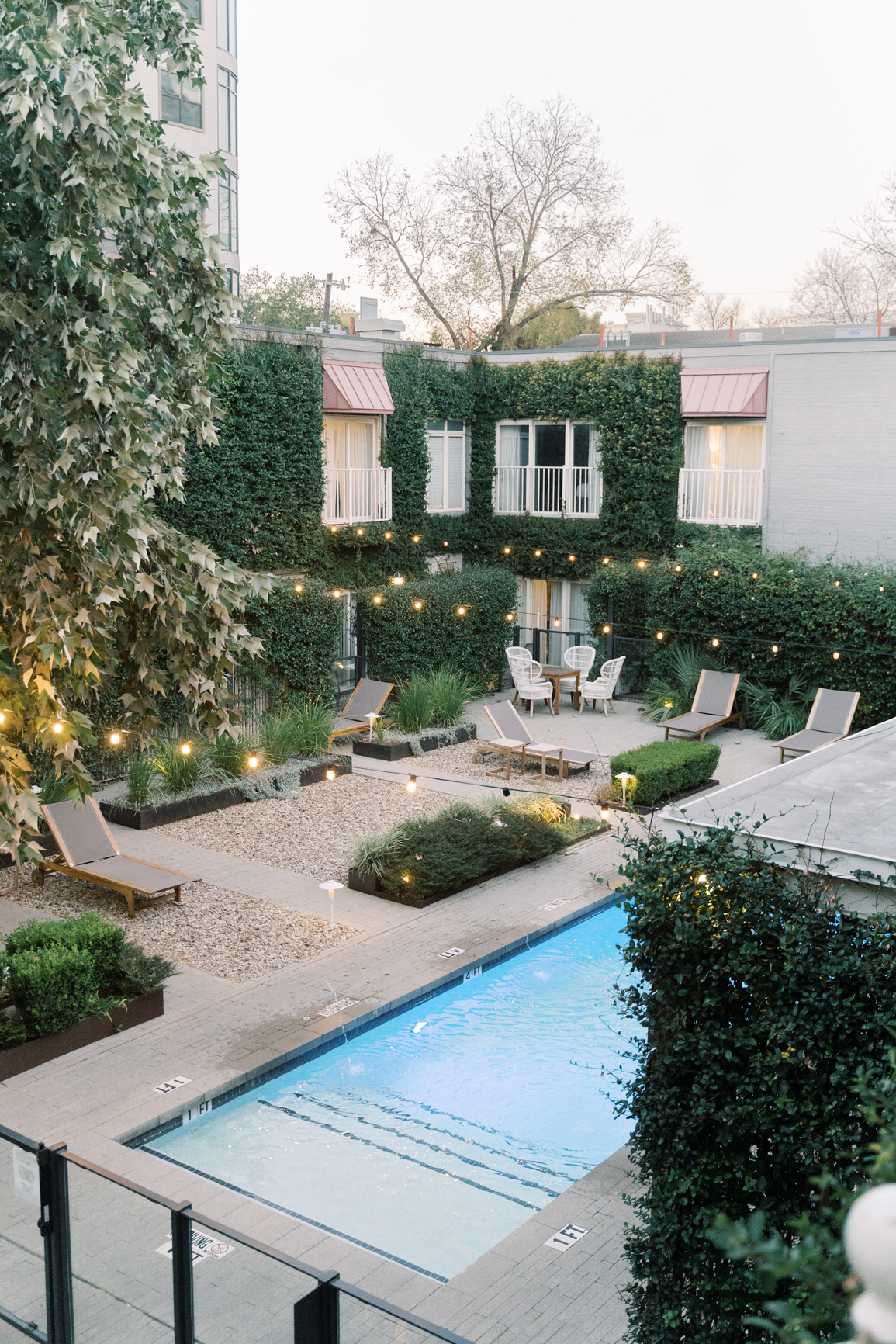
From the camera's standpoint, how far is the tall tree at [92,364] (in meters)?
5.95

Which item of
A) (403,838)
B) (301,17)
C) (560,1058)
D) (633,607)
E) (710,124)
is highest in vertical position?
(301,17)

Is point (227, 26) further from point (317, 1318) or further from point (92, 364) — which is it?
point (317, 1318)

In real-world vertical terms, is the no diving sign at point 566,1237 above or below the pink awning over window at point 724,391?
below

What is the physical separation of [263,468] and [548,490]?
7.08 m

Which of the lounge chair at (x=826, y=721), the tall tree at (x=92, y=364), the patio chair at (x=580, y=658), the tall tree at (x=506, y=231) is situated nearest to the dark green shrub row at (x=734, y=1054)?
the tall tree at (x=92, y=364)

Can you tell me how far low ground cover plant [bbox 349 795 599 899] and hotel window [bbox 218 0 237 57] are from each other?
2780 centimetres

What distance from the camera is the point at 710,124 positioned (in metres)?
43.5

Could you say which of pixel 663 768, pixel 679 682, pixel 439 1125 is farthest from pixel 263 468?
pixel 439 1125

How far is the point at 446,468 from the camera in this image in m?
23.8

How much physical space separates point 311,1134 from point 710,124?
44061 millimetres

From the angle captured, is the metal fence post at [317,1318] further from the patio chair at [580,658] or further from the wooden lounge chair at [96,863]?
the patio chair at [580,658]

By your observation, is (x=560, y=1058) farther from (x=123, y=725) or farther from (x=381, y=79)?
(x=381, y=79)

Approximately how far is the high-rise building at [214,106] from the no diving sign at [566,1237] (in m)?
27.7

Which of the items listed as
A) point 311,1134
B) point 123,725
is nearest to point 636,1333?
point 311,1134
